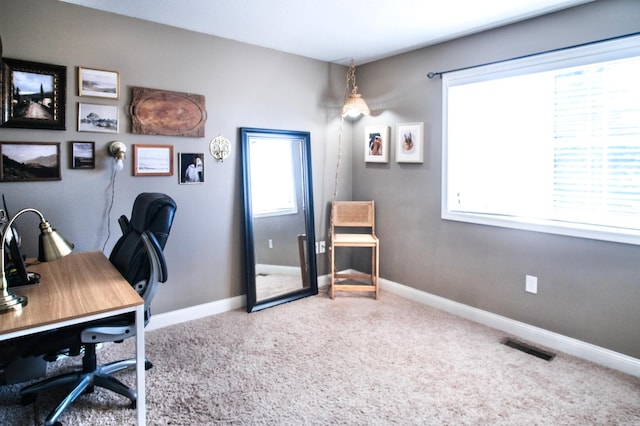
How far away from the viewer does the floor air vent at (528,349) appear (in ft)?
9.01

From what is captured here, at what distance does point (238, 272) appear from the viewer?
11.8 feet

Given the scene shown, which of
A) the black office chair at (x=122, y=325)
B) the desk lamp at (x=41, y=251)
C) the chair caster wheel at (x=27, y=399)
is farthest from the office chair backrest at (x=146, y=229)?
the chair caster wheel at (x=27, y=399)

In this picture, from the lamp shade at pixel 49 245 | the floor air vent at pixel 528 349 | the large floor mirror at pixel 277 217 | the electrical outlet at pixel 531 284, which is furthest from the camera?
the large floor mirror at pixel 277 217

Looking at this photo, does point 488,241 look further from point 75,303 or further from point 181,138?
point 75,303

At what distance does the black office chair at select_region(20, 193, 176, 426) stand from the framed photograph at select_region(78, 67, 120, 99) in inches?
40.6

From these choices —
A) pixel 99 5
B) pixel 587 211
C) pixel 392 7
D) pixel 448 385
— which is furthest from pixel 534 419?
pixel 99 5

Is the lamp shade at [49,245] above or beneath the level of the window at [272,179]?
beneath

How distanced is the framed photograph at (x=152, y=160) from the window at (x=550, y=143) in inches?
91.1

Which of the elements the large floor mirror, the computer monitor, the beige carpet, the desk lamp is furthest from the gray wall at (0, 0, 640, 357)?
the desk lamp

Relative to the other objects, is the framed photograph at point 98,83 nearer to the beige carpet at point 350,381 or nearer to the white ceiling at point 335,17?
the white ceiling at point 335,17

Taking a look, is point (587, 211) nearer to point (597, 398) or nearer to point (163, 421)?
point (597, 398)

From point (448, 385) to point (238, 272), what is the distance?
200 cm

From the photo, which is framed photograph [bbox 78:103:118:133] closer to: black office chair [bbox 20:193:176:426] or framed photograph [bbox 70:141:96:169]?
framed photograph [bbox 70:141:96:169]

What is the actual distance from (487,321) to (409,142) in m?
1.71
